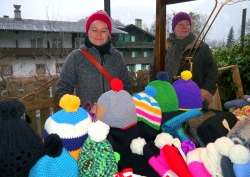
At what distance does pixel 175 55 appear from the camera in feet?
4.27

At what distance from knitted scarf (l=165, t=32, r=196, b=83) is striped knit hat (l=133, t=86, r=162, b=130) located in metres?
0.51

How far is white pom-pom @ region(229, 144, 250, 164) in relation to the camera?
454 mm

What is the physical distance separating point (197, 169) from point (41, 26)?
189 centimetres

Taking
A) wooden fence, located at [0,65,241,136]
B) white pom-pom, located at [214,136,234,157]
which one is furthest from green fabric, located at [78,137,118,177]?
wooden fence, located at [0,65,241,136]

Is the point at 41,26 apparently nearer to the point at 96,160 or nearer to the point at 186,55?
the point at 186,55

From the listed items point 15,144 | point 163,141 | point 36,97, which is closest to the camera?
point 15,144

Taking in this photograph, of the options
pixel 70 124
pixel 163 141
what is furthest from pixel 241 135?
pixel 70 124

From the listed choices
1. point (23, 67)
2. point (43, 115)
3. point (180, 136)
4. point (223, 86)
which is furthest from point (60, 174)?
point (223, 86)

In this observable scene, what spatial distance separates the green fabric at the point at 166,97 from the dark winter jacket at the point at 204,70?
438mm

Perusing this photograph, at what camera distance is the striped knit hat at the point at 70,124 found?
0.55m

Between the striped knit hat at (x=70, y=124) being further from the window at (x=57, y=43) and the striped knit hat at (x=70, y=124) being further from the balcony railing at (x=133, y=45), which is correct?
the window at (x=57, y=43)

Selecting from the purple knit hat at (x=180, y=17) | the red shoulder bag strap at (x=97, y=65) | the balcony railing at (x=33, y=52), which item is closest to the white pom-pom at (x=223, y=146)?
the red shoulder bag strap at (x=97, y=65)

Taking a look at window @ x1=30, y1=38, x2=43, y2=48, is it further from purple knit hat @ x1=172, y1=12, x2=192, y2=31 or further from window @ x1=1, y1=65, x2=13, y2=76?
purple knit hat @ x1=172, y1=12, x2=192, y2=31

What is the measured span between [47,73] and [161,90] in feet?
4.88
